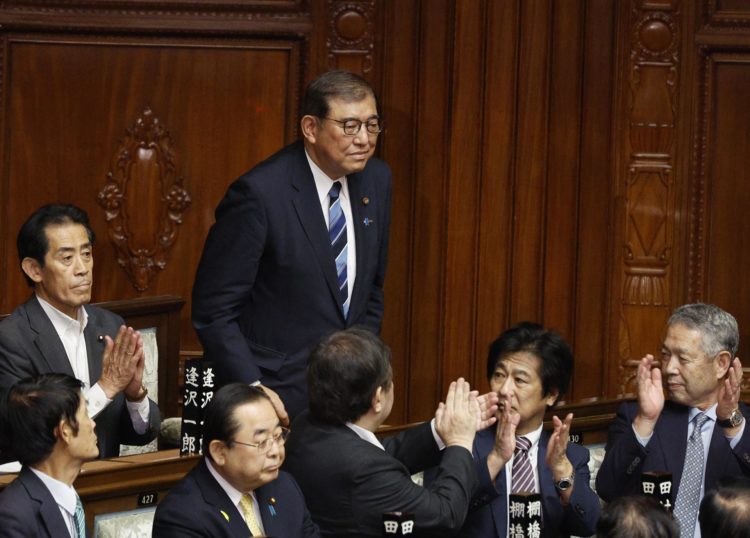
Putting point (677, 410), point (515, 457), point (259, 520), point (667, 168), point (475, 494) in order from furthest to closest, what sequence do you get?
1. point (667, 168)
2. point (677, 410)
3. point (515, 457)
4. point (475, 494)
5. point (259, 520)

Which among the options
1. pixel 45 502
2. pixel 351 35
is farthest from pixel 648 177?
pixel 45 502

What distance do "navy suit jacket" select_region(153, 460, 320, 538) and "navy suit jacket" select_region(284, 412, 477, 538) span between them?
2.1 inches

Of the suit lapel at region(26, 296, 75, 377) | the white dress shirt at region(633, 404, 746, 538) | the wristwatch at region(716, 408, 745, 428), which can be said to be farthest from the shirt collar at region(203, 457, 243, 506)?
the wristwatch at region(716, 408, 745, 428)

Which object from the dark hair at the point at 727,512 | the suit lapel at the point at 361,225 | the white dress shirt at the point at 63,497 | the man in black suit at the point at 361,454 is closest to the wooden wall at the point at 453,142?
the suit lapel at the point at 361,225

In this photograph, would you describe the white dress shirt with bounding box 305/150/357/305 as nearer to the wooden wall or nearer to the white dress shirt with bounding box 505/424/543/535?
the white dress shirt with bounding box 505/424/543/535

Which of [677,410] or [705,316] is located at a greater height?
[705,316]

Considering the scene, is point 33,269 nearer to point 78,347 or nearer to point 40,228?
point 40,228

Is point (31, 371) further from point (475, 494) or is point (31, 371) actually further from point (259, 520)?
point (475, 494)

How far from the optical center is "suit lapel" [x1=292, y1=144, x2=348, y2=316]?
395cm

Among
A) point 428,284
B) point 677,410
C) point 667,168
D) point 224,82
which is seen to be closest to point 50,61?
point 224,82

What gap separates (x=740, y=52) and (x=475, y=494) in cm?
242

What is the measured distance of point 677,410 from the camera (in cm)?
Result: 391

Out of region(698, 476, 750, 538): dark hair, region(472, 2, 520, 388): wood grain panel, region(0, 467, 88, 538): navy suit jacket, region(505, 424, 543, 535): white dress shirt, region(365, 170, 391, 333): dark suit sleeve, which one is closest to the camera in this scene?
region(698, 476, 750, 538): dark hair

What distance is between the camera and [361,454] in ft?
10.2
